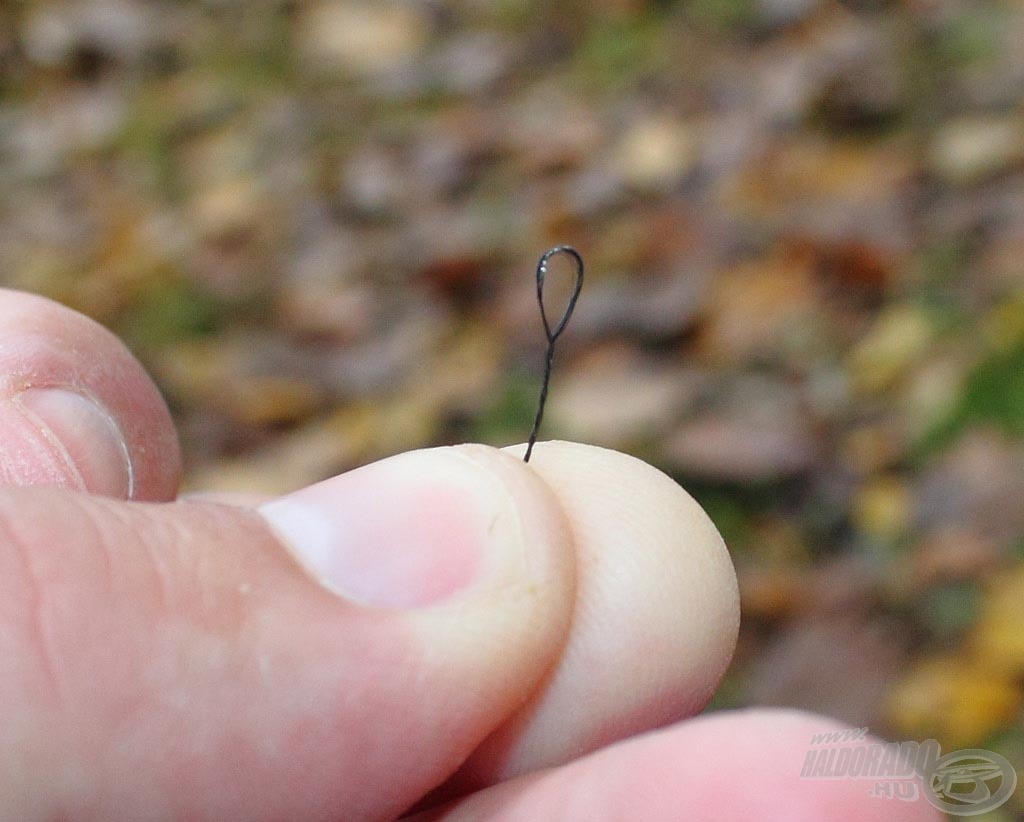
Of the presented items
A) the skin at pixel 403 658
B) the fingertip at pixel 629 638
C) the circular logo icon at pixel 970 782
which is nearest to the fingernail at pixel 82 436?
the skin at pixel 403 658

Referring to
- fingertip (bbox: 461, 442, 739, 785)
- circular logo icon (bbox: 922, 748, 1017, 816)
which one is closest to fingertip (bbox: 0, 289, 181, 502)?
fingertip (bbox: 461, 442, 739, 785)

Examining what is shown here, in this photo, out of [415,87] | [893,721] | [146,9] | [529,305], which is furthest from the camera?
[146,9]

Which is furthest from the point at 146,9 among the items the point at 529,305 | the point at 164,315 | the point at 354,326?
the point at 529,305

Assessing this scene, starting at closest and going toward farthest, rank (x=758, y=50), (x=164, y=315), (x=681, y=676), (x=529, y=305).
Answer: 1. (x=681, y=676)
2. (x=529, y=305)
3. (x=164, y=315)
4. (x=758, y=50)

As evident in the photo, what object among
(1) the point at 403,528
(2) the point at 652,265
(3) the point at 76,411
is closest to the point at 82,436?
(3) the point at 76,411

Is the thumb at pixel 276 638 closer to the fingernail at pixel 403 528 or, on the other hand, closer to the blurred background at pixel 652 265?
the fingernail at pixel 403 528

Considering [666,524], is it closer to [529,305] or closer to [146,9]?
[529,305]

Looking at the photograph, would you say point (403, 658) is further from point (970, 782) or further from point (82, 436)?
point (970, 782)
